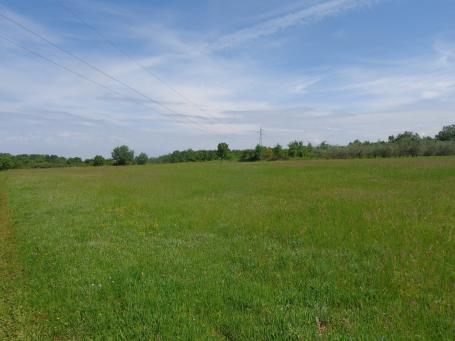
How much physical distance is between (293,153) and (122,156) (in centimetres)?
7176

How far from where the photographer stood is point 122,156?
443 feet

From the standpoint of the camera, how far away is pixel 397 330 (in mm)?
4355

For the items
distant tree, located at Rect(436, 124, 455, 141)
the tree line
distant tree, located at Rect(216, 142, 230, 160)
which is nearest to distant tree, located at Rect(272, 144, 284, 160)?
the tree line

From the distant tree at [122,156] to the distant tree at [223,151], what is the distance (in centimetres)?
4088

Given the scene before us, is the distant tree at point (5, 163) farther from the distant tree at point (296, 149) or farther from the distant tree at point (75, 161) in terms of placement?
the distant tree at point (296, 149)

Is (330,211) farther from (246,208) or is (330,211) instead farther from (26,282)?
(26,282)

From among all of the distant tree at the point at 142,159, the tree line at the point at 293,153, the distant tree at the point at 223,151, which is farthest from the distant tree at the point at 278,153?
the distant tree at the point at 142,159

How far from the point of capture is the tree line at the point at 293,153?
68.4 metres

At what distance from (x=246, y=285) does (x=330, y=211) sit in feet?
23.9

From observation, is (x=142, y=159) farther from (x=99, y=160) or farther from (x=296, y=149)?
(x=296, y=149)

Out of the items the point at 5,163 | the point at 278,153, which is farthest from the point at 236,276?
the point at 5,163

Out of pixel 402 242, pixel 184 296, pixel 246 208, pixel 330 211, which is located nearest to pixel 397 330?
pixel 184 296

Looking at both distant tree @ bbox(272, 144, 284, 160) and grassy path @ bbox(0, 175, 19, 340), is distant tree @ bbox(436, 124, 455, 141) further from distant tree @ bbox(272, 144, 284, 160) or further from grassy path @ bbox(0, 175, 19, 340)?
grassy path @ bbox(0, 175, 19, 340)

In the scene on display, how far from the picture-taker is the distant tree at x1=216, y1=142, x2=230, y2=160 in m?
115
